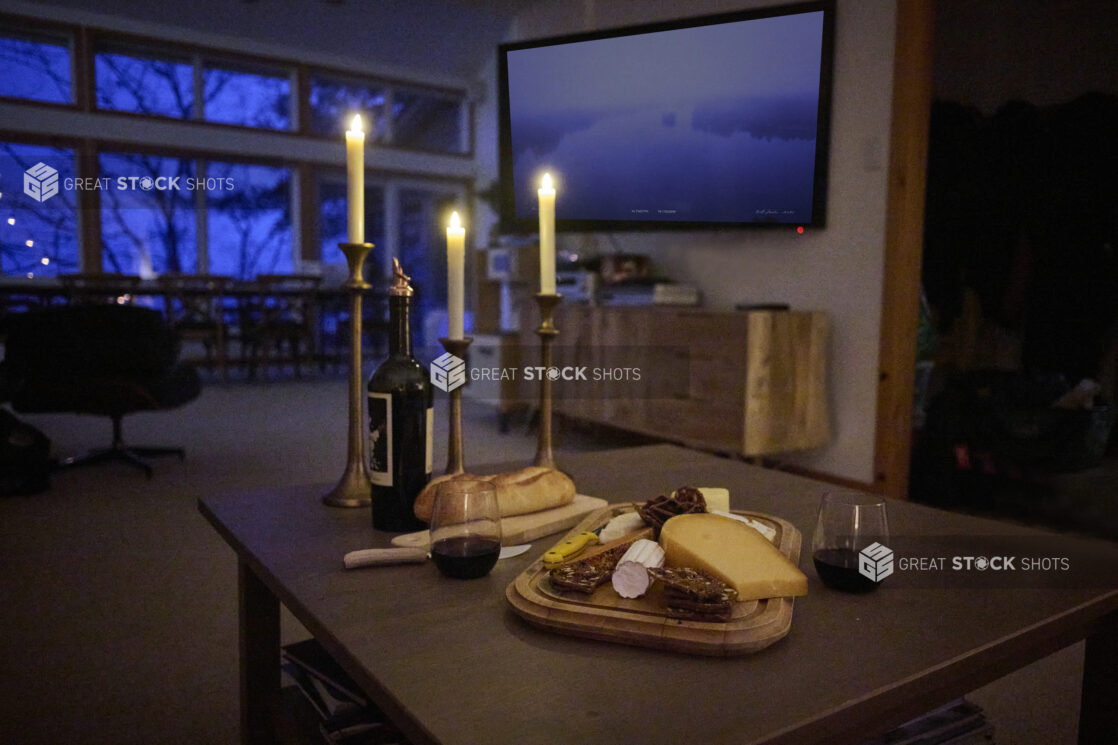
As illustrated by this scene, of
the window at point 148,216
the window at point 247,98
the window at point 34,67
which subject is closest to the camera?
the window at point 34,67

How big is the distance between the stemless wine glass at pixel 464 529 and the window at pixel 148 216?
7316 mm

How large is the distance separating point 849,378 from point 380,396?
2550 millimetres

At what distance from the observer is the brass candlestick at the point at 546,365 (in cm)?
111

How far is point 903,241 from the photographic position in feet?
9.19

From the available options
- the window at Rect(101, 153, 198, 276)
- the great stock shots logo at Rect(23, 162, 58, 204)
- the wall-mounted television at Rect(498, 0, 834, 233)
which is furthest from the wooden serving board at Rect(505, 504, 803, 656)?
the window at Rect(101, 153, 198, 276)

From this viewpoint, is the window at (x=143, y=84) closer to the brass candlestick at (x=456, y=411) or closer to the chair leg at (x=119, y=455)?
the chair leg at (x=119, y=455)

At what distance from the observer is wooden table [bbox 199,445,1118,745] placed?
53 cm

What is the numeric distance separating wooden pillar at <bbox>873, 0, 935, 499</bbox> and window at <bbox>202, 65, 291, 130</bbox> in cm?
658

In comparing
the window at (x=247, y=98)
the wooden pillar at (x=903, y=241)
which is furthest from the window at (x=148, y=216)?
the wooden pillar at (x=903, y=241)

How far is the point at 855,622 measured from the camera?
27.9 inches

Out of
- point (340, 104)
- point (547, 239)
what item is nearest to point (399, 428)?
point (547, 239)

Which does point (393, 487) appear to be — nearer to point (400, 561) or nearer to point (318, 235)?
point (400, 561)

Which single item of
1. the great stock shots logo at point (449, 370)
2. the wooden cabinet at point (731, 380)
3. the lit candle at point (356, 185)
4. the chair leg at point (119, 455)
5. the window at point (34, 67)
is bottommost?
the chair leg at point (119, 455)

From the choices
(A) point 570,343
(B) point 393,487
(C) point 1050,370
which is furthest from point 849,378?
(B) point 393,487
